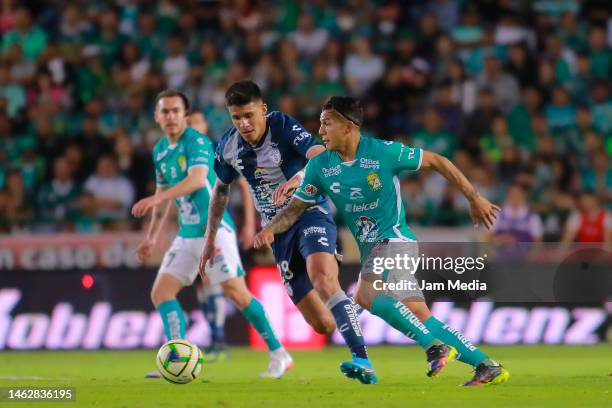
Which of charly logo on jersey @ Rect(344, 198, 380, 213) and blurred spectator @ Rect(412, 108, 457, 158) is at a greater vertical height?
charly logo on jersey @ Rect(344, 198, 380, 213)

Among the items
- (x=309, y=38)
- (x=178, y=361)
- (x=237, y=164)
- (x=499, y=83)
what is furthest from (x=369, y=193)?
(x=309, y=38)

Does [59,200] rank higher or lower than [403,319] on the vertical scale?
lower

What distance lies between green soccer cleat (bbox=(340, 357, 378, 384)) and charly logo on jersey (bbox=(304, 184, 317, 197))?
118 centimetres

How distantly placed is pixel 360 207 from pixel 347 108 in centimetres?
69

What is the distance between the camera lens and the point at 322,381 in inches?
373

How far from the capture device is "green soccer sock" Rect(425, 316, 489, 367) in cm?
809

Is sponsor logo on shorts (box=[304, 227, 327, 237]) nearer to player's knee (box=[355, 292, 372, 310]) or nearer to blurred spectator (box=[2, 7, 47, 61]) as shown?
player's knee (box=[355, 292, 372, 310])

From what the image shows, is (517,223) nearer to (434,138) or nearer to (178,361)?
(434,138)

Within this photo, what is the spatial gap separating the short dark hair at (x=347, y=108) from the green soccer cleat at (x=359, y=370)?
1.63m

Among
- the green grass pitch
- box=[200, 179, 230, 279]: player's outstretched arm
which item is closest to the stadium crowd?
the green grass pitch

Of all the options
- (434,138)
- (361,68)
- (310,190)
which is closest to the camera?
(310,190)

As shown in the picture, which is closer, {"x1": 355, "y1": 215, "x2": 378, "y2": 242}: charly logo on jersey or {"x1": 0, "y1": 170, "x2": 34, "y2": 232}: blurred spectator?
{"x1": 355, "y1": 215, "x2": 378, "y2": 242}: charly logo on jersey

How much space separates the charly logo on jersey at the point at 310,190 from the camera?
872cm

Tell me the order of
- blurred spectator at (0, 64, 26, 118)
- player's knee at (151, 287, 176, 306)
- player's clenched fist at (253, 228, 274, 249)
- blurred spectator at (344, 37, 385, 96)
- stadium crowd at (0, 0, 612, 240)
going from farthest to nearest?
blurred spectator at (0, 64, 26, 118), blurred spectator at (344, 37, 385, 96), stadium crowd at (0, 0, 612, 240), player's knee at (151, 287, 176, 306), player's clenched fist at (253, 228, 274, 249)
